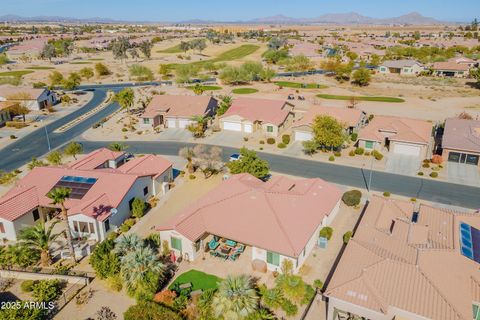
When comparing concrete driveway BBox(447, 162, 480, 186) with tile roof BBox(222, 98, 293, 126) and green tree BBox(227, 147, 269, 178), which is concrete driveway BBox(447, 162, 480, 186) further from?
tile roof BBox(222, 98, 293, 126)

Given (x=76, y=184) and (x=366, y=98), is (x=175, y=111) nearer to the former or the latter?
(x=76, y=184)

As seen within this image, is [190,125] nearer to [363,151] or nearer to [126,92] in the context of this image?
[126,92]

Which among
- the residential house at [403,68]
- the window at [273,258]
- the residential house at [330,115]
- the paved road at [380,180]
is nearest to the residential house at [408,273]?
the window at [273,258]

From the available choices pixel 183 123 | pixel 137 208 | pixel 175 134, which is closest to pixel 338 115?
pixel 183 123

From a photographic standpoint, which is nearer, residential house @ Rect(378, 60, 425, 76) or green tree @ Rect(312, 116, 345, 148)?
green tree @ Rect(312, 116, 345, 148)

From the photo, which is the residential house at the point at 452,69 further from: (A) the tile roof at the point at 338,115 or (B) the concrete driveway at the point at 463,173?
(B) the concrete driveway at the point at 463,173

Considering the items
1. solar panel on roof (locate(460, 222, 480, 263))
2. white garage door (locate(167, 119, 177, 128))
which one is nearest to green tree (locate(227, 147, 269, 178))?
solar panel on roof (locate(460, 222, 480, 263))
